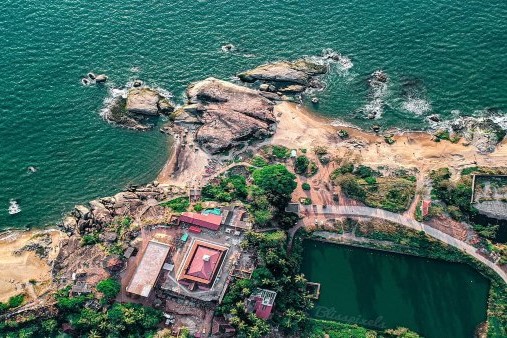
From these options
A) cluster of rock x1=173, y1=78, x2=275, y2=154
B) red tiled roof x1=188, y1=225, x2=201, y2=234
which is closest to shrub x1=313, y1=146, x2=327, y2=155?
cluster of rock x1=173, y1=78, x2=275, y2=154

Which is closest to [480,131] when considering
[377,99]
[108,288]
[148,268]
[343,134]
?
[377,99]

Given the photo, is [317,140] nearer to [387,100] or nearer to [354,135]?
[354,135]

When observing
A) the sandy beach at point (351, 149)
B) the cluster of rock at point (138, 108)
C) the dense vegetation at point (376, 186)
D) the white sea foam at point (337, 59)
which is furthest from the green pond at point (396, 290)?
the cluster of rock at point (138, 108)

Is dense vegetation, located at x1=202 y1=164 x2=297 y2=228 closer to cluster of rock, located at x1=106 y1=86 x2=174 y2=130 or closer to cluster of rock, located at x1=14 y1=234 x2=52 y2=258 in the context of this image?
cluster of rock, located at x1=106 y1=86 x2=174 y2=130

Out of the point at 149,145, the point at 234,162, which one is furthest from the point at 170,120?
the point at 234,162

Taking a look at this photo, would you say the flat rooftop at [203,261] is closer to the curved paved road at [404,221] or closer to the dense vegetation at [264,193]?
the dense vegetation at [264,193]

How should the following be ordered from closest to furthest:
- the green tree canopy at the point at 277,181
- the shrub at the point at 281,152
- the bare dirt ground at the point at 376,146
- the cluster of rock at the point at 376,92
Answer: the green tree canopy at the point at 277,181 < the bare dirt ground at the point at 376,146 < the shrub at the point at 281,152 < the cluster of rock at the point at 376,92
